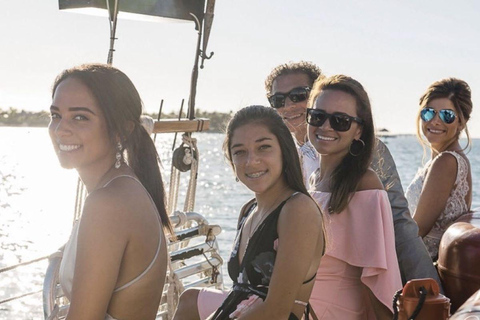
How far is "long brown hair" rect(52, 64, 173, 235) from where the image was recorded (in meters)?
2.90

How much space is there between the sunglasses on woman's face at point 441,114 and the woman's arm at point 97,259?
2.30 metres

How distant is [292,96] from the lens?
4270 millimetres

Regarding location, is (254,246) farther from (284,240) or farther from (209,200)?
(209,200)

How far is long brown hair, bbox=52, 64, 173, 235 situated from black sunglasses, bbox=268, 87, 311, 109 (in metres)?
1.35

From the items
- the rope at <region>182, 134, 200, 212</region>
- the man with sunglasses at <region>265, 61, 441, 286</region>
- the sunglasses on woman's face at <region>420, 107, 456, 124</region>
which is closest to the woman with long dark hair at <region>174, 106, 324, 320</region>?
the man with sunglasses at <region>265, 61, 441, 286</region>

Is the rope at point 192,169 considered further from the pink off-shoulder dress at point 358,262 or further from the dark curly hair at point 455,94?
the pink off-shoulder dress at point 358,262

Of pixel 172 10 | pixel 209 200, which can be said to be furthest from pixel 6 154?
pixel 172 10

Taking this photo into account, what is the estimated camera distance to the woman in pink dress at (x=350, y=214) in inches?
132

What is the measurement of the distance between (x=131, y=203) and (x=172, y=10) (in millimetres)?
2206

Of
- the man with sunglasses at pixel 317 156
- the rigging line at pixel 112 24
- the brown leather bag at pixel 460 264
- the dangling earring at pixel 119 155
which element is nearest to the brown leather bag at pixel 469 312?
the dangling earring at pixel 119 155

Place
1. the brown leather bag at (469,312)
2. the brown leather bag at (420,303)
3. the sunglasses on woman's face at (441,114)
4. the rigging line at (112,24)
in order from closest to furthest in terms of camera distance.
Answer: the brown leather bag at (469,312)
the brown leather bag at (420,303)
the rigging line at (112,24)
the sunglasses on woman's face at (441,114)

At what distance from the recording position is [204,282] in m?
4.34

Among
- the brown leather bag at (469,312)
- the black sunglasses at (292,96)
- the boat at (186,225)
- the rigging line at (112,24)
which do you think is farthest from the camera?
the rigging line at (112,24)

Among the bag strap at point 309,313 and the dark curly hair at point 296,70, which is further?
the dark curly hair at point 296,70
